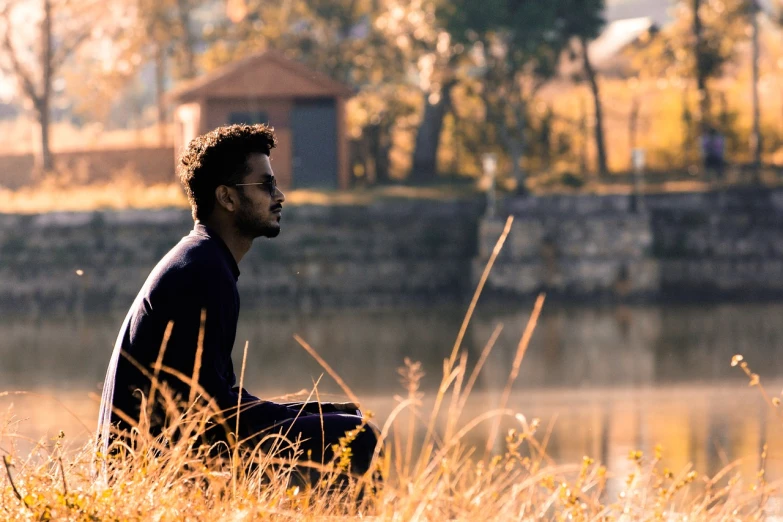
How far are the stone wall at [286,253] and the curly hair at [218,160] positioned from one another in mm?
20858

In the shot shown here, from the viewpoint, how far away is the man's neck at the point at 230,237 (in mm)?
4035

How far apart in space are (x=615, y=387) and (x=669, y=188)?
13.2m

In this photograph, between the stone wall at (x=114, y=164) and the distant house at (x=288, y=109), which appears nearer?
the distant house at (x=288, y=109)

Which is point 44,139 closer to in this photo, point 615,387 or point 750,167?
point 750,167

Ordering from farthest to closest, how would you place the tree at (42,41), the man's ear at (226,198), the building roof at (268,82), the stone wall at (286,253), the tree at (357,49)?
the tree at (42,41) → the tree at (357,49) → the building roof at (268,82) → the stone wall at (286,253) → the man's ear at (226,198)

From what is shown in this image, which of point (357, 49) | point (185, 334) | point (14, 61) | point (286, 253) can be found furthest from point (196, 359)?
point (14, 61)

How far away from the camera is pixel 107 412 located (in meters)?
3.90

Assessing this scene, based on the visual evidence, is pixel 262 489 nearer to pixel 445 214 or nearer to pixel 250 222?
pixel 250 222

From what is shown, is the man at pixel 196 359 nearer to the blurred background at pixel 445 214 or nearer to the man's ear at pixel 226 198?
the man's ear at pixel 226 198

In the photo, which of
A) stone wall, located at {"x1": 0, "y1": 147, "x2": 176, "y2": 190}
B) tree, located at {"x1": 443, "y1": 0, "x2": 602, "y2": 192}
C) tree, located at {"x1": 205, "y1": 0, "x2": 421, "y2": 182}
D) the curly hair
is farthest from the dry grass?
stone wall, located at {"x1": 0, "y1": 147, "x2": 176, "y2": 190}

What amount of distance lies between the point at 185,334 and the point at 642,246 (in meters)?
21.7

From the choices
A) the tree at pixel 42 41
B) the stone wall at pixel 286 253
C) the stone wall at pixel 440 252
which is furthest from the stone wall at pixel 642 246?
the tree at pixel 42 41

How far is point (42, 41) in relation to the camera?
32.2 m

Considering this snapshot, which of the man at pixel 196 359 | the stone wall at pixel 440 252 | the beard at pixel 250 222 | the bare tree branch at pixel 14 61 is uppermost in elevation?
the bare tree branch at pixel 14 61
